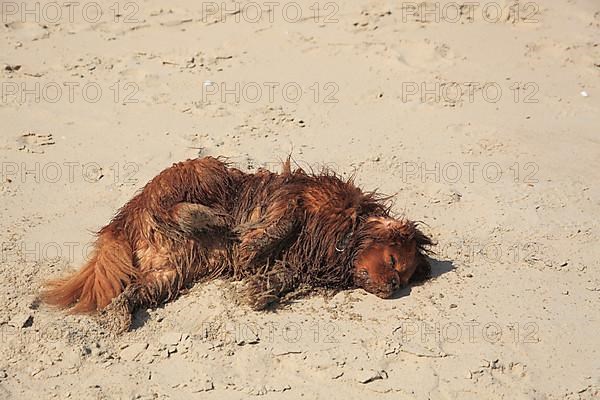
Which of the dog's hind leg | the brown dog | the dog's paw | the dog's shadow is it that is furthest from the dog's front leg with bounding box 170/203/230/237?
the dog's shadow

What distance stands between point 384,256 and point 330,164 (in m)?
1.73

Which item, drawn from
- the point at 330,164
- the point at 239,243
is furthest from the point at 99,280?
the point at 330,164

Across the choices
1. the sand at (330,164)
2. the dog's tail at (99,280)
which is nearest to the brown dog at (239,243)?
the dog's tail at (99,280)

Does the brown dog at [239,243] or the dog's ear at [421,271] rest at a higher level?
the brown dog at [239,243]

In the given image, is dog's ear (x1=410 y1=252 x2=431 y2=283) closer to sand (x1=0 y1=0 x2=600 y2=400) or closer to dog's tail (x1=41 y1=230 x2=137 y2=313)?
sand (x1=0 y1=0 x2=600 y2=400)

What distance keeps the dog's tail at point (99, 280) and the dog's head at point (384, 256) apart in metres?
1.37

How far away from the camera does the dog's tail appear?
4.89 metres

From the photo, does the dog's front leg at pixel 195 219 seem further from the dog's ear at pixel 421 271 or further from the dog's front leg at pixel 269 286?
the dog's ear at pixel 421 271

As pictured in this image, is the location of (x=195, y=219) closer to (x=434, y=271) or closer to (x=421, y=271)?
(x=421, y=271)

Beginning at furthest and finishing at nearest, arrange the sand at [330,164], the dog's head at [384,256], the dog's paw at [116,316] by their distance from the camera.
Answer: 1. the dog's head at [384,256]
2. the dog's paw at [116,316]
3. the sand at [330,164]

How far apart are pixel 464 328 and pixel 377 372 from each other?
68 centimetres

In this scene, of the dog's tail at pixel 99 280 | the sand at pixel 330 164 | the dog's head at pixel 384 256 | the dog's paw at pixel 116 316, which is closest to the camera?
the sand at pixel 330 164

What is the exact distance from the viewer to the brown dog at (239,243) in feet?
16.2

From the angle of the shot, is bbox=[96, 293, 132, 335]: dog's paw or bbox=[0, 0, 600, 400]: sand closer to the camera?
bbox=[0, 0, 600, 400]: sand
